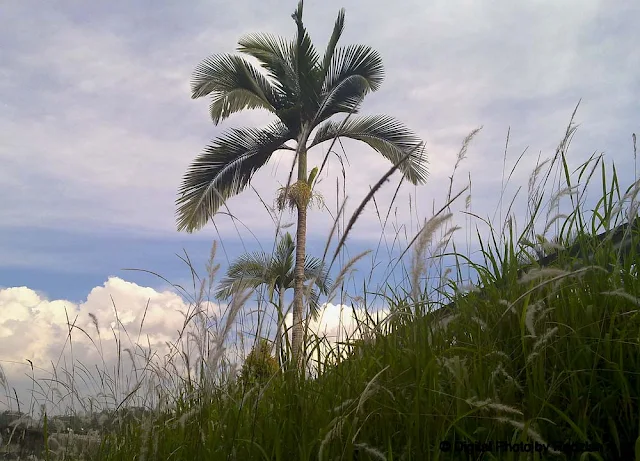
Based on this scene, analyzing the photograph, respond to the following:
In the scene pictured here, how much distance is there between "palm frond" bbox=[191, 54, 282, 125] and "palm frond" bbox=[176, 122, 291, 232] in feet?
2.60

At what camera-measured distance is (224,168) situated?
50.3ft

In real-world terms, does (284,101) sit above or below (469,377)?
above

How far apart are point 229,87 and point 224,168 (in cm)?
230

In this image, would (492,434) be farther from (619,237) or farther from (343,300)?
(619,237)

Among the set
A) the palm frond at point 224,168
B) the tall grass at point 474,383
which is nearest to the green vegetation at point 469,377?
the tall grass at point 474,383

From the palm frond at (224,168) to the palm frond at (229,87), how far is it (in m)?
0.79

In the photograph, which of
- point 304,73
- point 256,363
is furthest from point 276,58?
point 256,363

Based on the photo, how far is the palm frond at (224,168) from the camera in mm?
14516

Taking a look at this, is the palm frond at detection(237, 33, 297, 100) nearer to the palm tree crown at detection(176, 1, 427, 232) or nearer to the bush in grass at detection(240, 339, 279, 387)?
the palm tree crown at detection(176, 1, 427, 232)

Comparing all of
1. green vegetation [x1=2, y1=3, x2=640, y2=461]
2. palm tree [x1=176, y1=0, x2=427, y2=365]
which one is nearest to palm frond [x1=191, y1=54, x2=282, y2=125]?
palm tree [x1=176, y1=0, x2=427, y2=365]

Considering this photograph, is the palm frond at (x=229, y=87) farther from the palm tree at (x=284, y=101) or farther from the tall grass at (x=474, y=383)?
the tall grass at (x=474, y=383)

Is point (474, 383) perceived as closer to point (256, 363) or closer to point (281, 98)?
point (256, 363)

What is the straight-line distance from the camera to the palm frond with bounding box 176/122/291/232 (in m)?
14.5

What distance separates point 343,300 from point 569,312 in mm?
1104
